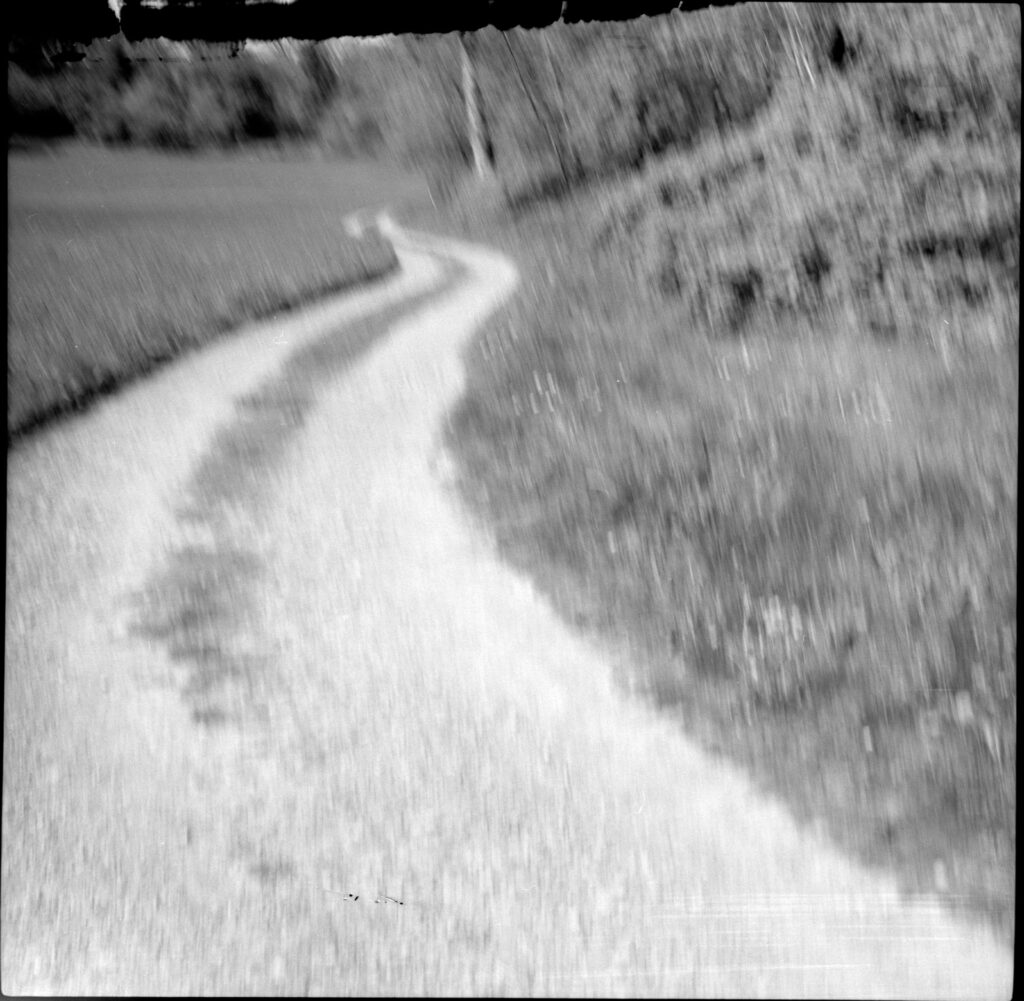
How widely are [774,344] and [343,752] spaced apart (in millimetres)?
1692

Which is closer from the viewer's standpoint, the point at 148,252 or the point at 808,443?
the point at 148,252

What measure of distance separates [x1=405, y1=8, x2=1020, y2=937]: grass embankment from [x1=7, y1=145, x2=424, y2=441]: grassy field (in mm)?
469

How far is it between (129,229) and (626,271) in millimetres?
1433

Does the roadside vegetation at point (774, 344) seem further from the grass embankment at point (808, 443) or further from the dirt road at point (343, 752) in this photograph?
the dirt road at point (343, 752)

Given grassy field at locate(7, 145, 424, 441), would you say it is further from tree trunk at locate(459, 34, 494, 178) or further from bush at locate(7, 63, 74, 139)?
tree trunk at locate(459, 34, 494, 178)

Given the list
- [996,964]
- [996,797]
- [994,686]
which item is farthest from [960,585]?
[996,964]

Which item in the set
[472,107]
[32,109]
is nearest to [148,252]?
[32,109]

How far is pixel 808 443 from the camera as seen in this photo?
2.34 meters

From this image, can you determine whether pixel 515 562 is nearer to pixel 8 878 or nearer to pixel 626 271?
pixel 626 271

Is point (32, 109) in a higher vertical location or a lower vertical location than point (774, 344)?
higher

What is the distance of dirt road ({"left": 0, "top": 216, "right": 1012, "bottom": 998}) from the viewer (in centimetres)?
195

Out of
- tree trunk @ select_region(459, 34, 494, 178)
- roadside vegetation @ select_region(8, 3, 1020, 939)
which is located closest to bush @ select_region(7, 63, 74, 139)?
roadside vegetation @ select_region(8, 3, 1020, 939)

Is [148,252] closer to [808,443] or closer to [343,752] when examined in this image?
[343,752]

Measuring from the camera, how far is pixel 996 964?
1.98 metres
